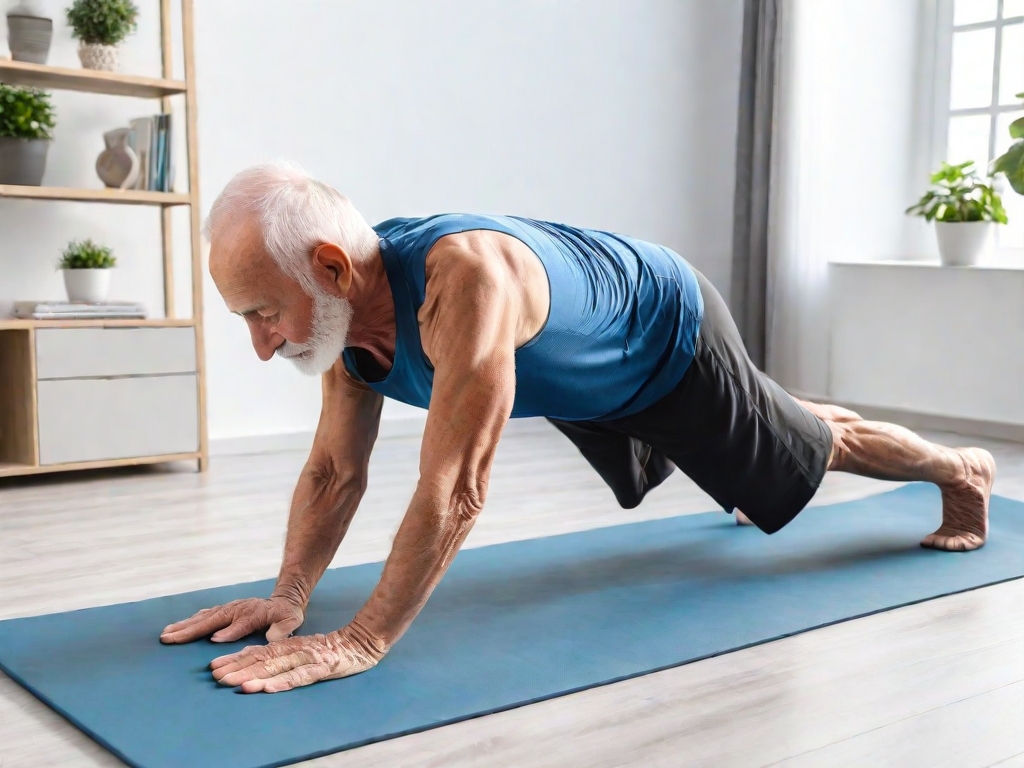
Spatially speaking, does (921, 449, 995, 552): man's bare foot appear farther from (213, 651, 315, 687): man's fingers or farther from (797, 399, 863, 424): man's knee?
(213, 651, 315, 687): man's fingers

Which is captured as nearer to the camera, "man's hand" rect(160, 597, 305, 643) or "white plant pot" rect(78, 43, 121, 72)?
"man's hand" rect(160, 597, 305, 643)

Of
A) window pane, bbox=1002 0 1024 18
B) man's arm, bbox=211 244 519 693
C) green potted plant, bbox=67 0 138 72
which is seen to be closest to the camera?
man's arm, bbox=211 244 519 693

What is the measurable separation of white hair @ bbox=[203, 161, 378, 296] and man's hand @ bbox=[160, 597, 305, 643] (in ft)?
1.80

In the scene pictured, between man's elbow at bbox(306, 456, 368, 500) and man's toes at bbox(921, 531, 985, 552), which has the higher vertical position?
man's elbow at bbox(306, 456, 368, 500)

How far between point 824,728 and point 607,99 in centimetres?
361

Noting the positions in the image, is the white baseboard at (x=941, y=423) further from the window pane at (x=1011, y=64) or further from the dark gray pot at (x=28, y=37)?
the dark gray pot at (x=28, y=37)

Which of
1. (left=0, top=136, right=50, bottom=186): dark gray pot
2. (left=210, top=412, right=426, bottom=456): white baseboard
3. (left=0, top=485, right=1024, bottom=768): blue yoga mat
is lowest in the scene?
(left=210, top=412, right=426, bottom=456): white baseboard

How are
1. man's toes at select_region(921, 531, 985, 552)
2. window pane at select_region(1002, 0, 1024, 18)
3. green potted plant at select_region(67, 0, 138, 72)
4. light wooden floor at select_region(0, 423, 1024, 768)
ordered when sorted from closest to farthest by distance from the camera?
light wooden floor at select_region(0, 423, 1024, 768) < man's toes at select_region(921, 531, 985, 552) < green potted plant at select_region(67, 0, 138, 72) < window pane at select_region(1002, 0, 1024, 18)

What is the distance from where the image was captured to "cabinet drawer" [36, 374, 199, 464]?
3234 mm

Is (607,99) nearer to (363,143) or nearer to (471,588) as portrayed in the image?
(363,143)

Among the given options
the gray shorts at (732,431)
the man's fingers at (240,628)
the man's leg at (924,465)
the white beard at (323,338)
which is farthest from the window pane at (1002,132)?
the man's fingers at (240,628)

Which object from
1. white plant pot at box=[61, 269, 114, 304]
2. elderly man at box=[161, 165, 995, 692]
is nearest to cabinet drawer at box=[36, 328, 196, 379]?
white plant pot at box=[61, 269, 114, 304]

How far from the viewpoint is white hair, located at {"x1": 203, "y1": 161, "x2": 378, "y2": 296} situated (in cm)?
159

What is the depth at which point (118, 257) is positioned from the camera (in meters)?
3.65
